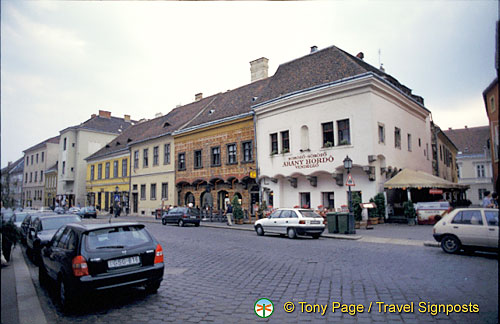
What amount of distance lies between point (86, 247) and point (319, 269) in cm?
535

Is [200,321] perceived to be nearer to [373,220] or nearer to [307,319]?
[307,319]

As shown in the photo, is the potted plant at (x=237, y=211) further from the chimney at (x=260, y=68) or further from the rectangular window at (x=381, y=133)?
the chimney at (x=260, y=68)

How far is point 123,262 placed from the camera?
593 cm

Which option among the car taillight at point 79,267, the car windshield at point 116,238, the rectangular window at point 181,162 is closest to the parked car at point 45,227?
the car windshield at point 116,238

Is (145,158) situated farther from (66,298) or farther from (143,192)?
(66,298)

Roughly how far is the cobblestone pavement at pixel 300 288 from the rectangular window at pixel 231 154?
17.2 meters

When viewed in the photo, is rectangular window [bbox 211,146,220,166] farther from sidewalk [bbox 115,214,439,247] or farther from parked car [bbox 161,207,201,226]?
sidewalk [bbox 115,214,439,247]

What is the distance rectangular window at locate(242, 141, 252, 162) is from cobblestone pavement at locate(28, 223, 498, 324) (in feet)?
52.6

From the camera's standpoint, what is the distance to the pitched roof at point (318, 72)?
69.3 feet

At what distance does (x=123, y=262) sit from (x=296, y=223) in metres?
10.5

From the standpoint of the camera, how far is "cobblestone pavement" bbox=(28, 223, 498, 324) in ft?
14.9

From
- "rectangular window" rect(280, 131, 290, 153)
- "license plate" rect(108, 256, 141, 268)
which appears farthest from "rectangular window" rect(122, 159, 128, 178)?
"license plate" rect(108, 256, 141, 268)

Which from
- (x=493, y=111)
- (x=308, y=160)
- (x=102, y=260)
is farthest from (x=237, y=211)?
(x=493, y=111)

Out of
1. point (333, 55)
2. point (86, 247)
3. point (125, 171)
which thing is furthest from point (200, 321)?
point (125, 171)
